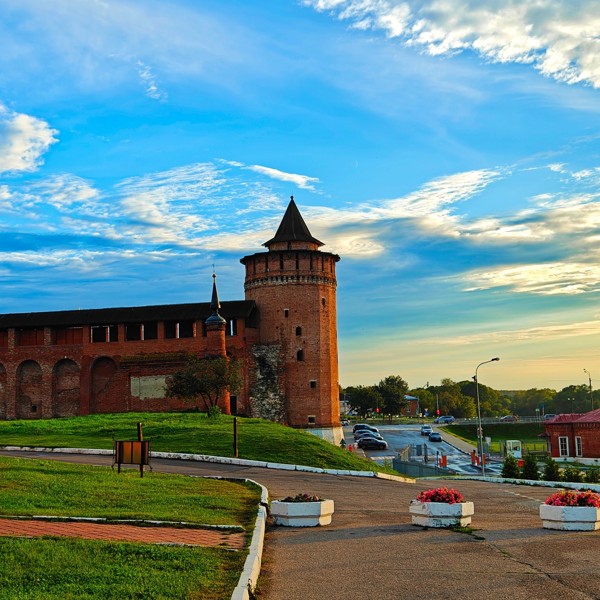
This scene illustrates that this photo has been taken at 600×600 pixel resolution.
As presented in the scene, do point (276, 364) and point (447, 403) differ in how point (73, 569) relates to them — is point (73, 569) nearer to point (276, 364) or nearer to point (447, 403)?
point (276, 364)

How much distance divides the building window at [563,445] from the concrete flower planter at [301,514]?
48.5 meters

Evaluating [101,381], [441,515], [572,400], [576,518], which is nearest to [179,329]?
[101,381]

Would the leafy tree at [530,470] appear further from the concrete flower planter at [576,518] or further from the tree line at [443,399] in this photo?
the tree line at [443,399]

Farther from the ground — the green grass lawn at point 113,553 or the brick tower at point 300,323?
the brick tower at point 300,323

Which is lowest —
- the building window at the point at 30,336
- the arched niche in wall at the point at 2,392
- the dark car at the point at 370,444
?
the dark car at the point at 370,444

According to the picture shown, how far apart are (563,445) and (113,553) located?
176 feet

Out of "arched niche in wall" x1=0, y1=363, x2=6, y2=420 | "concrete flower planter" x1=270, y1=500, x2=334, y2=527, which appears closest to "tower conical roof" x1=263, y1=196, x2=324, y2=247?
"arched niche in wall" x1=0, y1=363, x2=6, y2=420

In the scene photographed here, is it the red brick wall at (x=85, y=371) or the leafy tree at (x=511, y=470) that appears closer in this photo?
the leafy tree at (x=511, y=470)

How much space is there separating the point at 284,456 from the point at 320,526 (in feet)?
49.0

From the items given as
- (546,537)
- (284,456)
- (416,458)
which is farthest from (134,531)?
(416,458)

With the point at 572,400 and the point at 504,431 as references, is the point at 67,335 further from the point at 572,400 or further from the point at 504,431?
the point at 572,400

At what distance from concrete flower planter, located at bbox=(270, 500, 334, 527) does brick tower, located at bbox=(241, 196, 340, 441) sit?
41780mm

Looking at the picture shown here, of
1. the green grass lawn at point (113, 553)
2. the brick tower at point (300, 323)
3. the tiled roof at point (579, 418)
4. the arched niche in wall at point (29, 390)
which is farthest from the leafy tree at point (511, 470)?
the arched niche in wall at point (29, 390)

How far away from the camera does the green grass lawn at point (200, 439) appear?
94.2 feet
